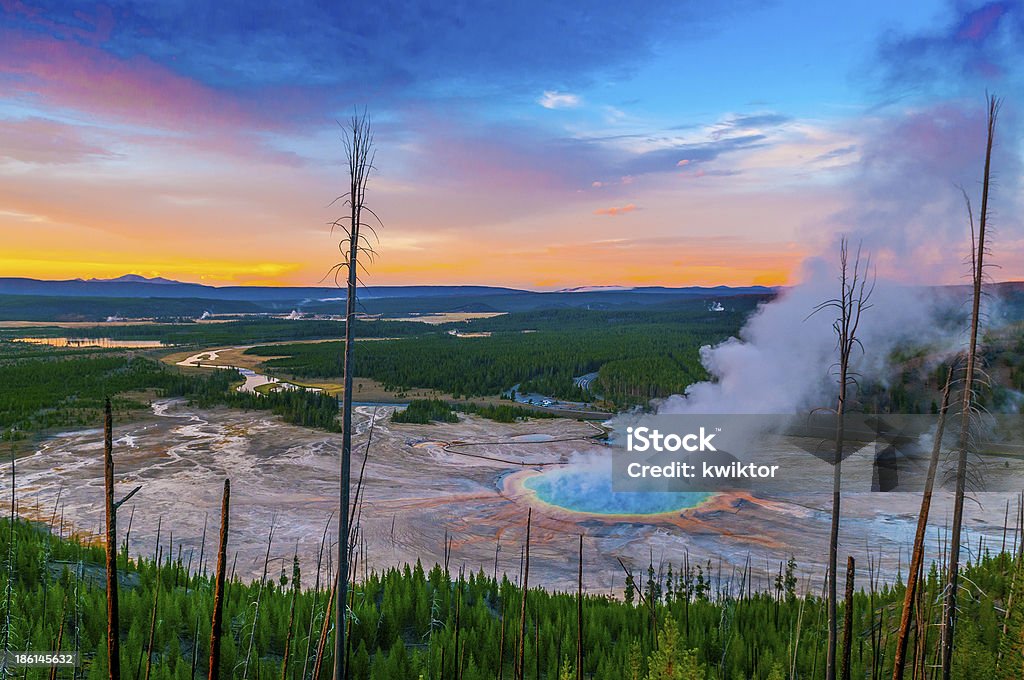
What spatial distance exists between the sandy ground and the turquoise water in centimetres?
88

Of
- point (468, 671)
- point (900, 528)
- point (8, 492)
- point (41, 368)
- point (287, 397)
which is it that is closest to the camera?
point (468, 671)

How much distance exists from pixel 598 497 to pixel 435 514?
788cm

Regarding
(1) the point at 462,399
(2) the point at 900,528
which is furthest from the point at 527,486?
(1) the point at 462,399

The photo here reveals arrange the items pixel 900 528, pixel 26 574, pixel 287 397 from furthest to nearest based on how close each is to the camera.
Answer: pixel 287 397 → pixel 900 528 → pixel 26 574

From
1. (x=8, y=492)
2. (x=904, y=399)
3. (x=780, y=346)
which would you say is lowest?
(x=8, y=492)

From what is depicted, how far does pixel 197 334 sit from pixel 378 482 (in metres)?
135

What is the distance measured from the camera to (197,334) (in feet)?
499

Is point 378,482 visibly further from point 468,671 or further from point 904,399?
point 904,399

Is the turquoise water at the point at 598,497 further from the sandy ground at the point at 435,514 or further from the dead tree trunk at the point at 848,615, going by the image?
the dead tree trunk at the point at 848,615

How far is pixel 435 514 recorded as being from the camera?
29.0 m

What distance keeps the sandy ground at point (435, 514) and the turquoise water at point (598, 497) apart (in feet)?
2.90

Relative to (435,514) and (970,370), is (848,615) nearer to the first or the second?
(970,370)

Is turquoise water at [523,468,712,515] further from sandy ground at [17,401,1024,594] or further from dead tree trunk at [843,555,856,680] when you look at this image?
dead tree trunk at [843,555,856,680]

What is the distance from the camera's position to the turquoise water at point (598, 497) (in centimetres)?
3000
